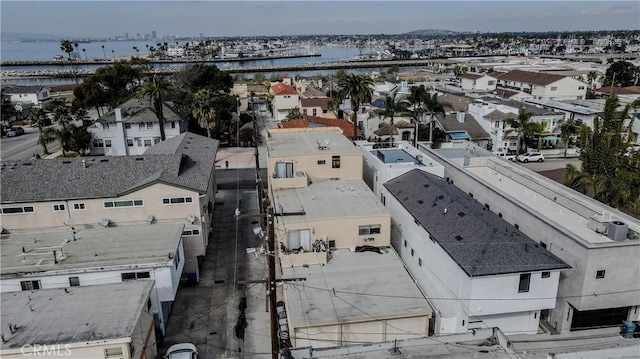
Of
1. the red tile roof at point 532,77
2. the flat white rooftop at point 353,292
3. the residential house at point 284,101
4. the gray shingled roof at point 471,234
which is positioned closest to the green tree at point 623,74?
the red tile roof at point 532,77

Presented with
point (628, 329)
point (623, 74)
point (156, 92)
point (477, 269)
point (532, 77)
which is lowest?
point (628, 329)

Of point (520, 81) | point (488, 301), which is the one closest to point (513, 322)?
point (488, 301)

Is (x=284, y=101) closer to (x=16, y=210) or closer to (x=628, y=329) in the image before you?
(x=16, y=210)

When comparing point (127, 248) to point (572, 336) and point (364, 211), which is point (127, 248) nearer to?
point (364, 211)

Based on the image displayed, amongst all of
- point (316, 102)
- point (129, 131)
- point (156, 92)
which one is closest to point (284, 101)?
point (316, 102)

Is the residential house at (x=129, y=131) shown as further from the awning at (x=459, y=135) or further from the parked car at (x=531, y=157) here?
the parked car at (x=531, y=157)

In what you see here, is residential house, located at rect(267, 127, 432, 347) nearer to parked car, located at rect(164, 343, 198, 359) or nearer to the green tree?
parked car, located at rect(164, 343, 198, 359)
